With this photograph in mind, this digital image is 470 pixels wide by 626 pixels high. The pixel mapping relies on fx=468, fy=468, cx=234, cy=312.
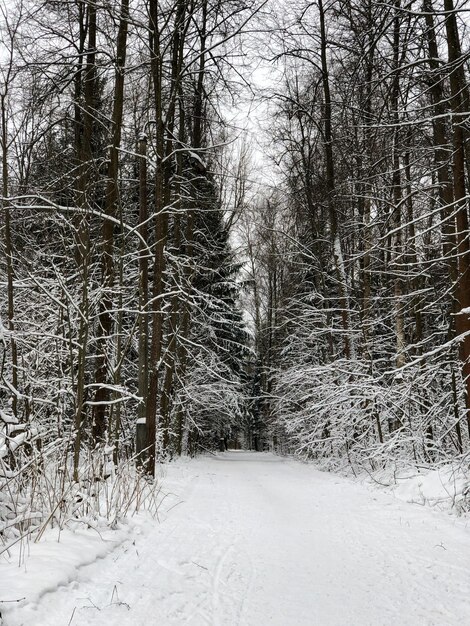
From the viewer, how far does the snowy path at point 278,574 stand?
110 inches

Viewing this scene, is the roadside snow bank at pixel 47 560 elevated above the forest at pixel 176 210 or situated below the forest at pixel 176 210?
below

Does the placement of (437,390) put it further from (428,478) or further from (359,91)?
(359,91)

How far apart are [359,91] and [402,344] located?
5177 millimetres

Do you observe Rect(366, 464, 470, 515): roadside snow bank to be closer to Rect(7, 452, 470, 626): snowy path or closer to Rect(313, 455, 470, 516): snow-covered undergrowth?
Rect(313, 455, 470, 516): snow-covered undergrowth

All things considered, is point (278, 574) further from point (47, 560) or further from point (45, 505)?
point (45, 505)

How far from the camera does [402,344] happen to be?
10.2 metres

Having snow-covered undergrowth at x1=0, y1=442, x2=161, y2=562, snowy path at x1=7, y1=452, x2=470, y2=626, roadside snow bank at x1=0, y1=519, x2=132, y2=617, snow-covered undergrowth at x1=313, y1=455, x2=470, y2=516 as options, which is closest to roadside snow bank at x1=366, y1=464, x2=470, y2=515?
snow-covered undergrowth at x1=313, y1=455, x2=470, y2=516

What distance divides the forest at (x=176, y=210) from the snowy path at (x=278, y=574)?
2.87ft

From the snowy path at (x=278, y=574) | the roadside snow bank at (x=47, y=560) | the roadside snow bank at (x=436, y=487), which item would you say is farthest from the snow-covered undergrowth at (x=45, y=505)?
the roadside snow bank at (x=436, y=487)

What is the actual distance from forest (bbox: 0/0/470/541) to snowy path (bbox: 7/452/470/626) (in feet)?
2.87

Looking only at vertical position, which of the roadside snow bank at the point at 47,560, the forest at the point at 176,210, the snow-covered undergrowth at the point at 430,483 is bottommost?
the snow-covered undergrowth at the point at 430,483

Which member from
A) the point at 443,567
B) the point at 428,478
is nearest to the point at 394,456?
the point at 428,478

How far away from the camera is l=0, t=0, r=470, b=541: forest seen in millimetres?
6008

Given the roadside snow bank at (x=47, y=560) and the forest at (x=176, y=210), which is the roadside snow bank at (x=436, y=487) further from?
the roadside snow bank at (x=47, y=560)
